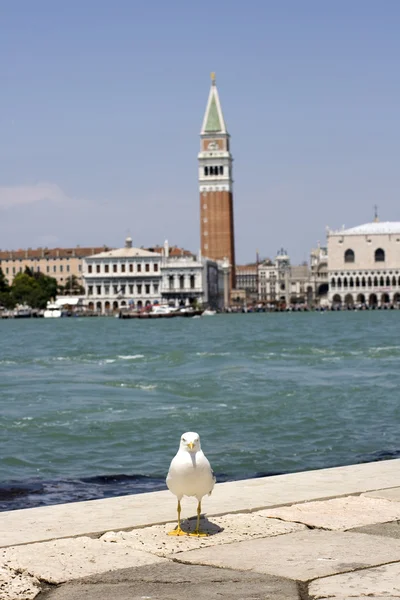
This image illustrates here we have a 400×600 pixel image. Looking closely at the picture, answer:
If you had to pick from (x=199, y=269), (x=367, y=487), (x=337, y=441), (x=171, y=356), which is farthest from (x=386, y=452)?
(x=199, y=269)

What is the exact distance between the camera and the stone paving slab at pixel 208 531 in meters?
5.25

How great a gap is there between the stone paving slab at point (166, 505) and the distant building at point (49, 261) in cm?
13250

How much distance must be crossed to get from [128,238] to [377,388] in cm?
11010

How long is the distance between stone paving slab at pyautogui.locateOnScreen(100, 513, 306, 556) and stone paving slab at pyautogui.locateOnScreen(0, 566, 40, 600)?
0.69 m

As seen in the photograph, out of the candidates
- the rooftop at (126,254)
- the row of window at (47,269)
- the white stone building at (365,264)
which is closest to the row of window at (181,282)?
the rooftop at (126,254)

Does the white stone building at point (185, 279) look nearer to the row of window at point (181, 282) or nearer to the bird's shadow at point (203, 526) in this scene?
the row of window at point (181, 282)

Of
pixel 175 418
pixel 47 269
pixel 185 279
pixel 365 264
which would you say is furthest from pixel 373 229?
pixel 175 418

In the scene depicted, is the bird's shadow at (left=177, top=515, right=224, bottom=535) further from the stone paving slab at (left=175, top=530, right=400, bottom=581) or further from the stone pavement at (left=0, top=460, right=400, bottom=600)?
the stone paving slab at (left=175, top=530, right=400, bottom=581)

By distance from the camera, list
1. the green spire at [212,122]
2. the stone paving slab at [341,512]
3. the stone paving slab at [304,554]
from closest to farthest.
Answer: the stone paving slab at [304,554]
the stone paving slab at [341,512]
the green spire at [212,122]

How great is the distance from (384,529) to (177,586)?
1.42 metres

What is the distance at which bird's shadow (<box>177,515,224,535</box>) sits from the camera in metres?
5.62

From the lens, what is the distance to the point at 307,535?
5418mm

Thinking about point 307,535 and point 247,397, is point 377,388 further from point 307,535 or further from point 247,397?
point 307,535

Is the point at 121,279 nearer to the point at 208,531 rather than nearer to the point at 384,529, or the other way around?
the point at 208,531
